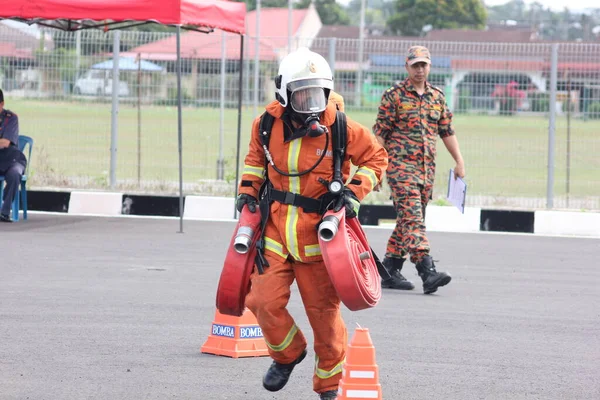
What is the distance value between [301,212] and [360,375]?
0.91m

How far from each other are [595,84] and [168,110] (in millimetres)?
5784

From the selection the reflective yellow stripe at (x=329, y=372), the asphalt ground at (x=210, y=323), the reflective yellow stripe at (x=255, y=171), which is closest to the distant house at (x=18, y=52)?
the asphalt ground at (x=210, y=323)

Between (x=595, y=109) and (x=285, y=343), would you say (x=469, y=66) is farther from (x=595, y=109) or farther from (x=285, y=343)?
(x=285, y=343)

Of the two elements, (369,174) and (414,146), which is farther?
(414,146)

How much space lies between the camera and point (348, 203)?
5.47 meters

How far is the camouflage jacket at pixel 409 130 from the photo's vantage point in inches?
361

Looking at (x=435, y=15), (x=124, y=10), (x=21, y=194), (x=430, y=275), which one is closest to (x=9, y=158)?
(x=21, y=194)

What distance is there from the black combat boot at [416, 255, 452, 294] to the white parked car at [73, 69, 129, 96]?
7950mm

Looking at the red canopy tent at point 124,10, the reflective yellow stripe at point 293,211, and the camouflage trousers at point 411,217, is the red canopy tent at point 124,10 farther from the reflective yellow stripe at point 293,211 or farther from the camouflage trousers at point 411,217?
the reflective yellow stripe at point 293,211

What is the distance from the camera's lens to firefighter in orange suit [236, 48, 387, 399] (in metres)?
5.46

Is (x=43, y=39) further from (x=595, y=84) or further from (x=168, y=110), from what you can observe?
(x=595, y=84)

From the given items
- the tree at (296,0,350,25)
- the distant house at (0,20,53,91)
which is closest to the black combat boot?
the distant house at (0,20,53,91)

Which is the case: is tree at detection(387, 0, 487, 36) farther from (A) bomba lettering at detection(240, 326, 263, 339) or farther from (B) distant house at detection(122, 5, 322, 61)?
(A) bomba lettering at detection(240, 326, 263, 339)

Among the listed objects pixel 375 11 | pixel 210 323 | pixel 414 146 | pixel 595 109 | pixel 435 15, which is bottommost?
pixel 210 323
